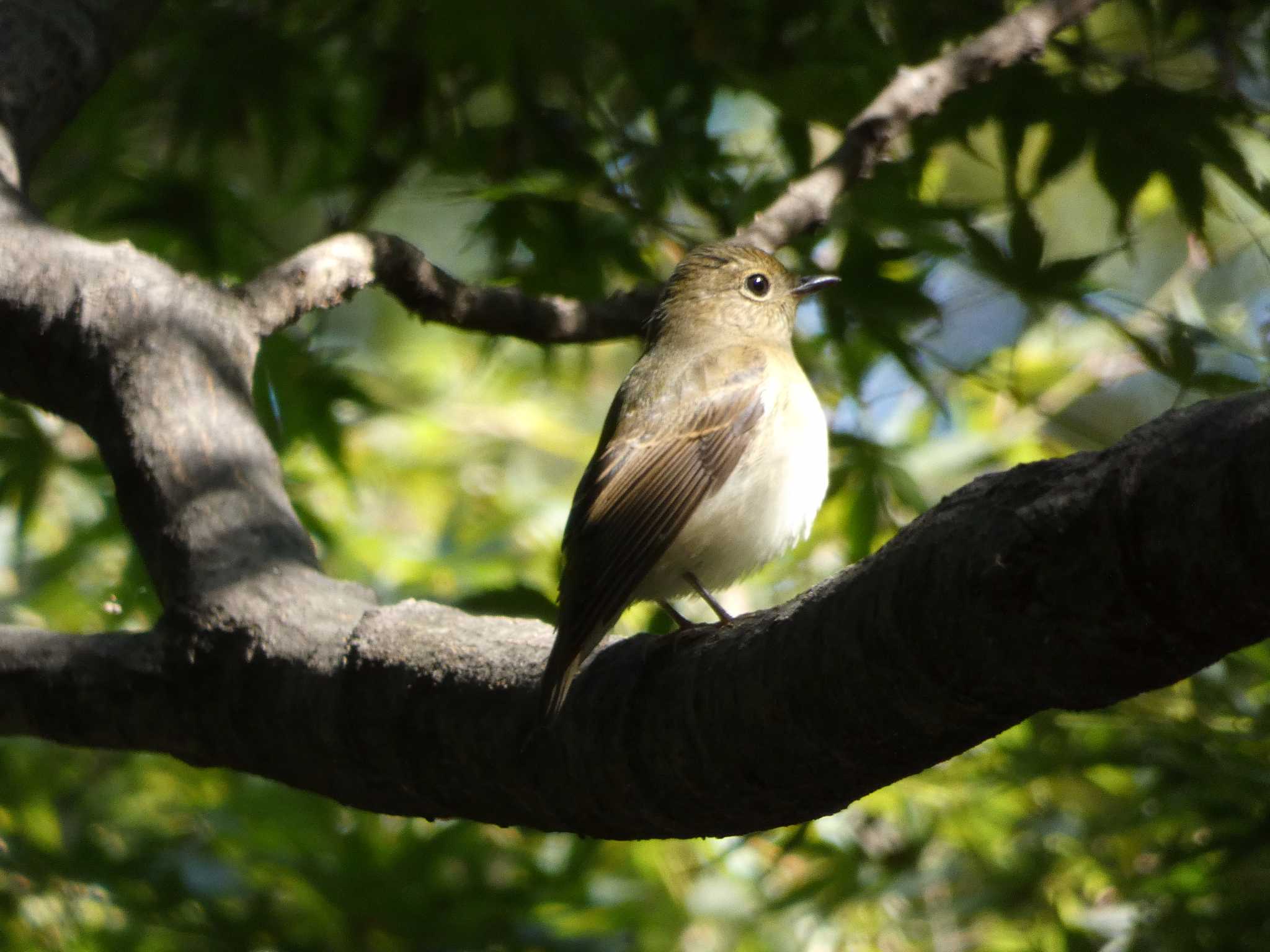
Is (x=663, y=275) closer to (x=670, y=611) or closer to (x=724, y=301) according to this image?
(x=724, y=301)

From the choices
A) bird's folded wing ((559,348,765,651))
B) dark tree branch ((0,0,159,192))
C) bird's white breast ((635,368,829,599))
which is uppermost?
dark tree branch ((0,0,159,192))

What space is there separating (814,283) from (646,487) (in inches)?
35.4

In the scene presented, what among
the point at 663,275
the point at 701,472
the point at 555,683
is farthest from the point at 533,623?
the point at 663,275

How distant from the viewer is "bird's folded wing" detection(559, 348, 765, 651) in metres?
3.00

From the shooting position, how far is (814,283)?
3.89m

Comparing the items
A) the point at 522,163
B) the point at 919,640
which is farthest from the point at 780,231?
the point at 919,640

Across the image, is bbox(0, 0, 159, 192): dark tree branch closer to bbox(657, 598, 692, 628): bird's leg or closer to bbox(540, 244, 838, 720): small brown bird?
bbox(540, 244, 838, 720): small brown bird

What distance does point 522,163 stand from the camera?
436 cm

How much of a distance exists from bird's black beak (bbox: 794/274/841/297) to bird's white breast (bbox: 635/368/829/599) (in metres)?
0.43

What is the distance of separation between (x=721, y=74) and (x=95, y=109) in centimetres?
217

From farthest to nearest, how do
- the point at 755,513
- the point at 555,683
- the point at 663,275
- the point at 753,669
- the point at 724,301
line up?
the point at 663,275 → the point at 724,301 → the point at 755,513 → the point at 555,683 → the point at 753,669

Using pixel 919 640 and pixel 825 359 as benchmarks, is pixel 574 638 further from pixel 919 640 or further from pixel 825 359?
pixel 825 359

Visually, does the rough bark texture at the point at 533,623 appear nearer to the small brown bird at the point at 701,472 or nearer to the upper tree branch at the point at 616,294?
the upper tree branch at the point at 616,294

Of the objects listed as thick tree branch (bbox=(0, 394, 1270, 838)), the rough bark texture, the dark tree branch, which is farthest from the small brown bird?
the dark tree branch
